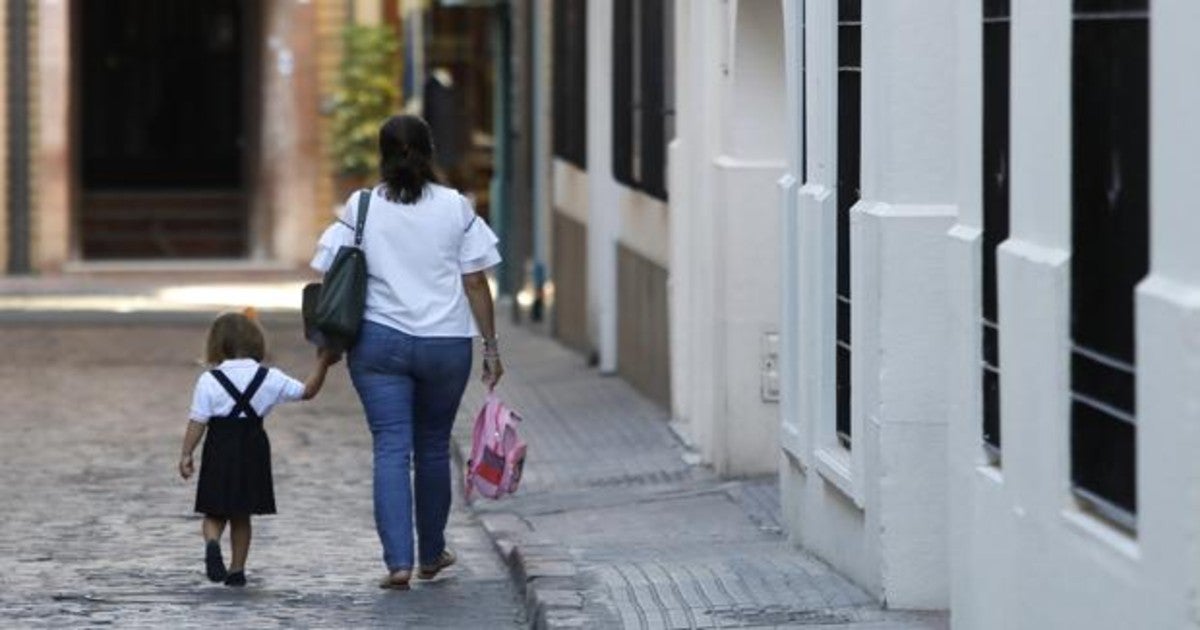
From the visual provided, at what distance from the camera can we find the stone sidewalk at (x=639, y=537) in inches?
430

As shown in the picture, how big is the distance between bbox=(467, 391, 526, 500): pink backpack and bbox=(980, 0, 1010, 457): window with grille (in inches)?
126

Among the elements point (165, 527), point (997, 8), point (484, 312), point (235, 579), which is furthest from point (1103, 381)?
point (165, 527)

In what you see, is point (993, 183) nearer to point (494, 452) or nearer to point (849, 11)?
point (849, 11)

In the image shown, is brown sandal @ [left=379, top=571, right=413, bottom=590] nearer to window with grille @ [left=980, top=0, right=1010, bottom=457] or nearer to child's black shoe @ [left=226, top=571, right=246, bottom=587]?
child's black shoe @ [left=226, top=571, right=246, bottom=587]

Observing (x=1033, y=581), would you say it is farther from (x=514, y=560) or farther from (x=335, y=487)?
(x=335, y=487)

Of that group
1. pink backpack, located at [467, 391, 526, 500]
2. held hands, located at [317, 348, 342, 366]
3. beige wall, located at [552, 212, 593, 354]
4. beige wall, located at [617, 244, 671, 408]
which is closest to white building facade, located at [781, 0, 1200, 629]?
pink backpack, located at [467, 391, 526, 500]

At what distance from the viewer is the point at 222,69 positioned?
1585 inches

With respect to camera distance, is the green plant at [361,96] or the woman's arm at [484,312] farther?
the green plant at [361,96]

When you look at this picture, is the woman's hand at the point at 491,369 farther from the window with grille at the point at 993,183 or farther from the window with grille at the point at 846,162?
the window with grille at the point at 993,183

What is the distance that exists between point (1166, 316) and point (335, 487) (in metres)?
9.39

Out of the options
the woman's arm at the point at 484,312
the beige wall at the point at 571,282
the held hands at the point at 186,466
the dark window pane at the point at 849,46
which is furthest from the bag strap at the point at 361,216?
the beige wall at the point at 571,282

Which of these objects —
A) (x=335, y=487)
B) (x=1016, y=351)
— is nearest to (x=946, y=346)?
(x=1016, y=351)

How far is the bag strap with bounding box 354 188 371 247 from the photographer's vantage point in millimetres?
11875

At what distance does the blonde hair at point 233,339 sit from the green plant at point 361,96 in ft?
74.1
